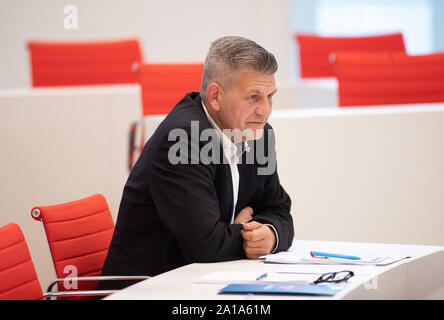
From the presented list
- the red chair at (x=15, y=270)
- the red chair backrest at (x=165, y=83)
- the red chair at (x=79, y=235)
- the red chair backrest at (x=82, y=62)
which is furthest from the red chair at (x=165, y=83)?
the red chair at (x=15, y=270)

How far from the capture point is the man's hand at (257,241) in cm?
204

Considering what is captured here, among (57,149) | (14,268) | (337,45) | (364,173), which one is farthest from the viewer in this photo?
(337,45)

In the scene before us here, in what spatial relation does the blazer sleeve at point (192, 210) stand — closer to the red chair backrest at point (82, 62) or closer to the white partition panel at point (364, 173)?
the white partition panel at point (364, 173)

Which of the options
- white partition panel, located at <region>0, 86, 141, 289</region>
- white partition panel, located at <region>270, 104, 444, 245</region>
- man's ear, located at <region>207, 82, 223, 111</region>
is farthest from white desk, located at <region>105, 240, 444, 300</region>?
white partition panel, located at <region>0, 86, 141, 289</region>

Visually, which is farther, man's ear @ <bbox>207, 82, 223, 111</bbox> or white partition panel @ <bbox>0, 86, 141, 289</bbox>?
white partition panel @ <bbox>0, 86, 141, 289</bbox>

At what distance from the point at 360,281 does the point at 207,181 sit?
0.55m

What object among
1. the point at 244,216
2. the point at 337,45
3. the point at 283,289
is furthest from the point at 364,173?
the point at 337,45

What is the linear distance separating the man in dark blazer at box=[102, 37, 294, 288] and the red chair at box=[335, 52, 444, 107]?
6.45ft

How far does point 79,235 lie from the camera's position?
2.31 m

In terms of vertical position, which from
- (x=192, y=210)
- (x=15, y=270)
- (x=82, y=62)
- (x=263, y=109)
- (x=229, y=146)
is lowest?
(x=15, y=270)

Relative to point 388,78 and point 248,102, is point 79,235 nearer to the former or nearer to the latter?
point 248,102

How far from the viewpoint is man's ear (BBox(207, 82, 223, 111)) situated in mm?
2137

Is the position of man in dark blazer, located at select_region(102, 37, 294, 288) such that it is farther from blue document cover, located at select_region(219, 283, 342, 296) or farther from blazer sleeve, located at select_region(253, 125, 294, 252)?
blue document cover, located at select_region(219, 283, 342, 296)

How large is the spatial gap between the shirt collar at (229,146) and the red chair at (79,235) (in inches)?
20.1
